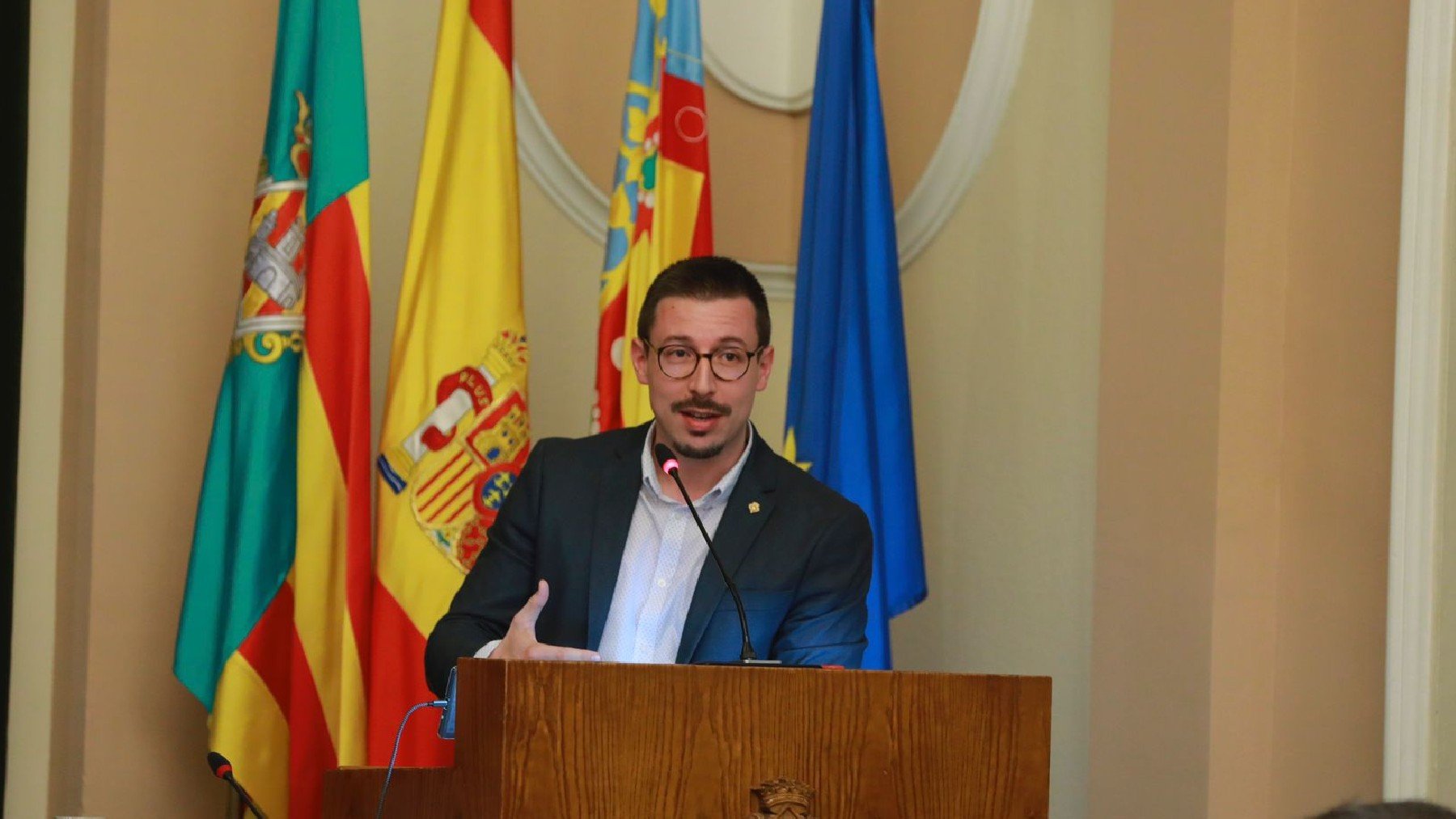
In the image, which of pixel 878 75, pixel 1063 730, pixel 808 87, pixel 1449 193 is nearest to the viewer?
pixel 1449 193

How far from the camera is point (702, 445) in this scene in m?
3.07

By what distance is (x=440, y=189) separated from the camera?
4.04 meters

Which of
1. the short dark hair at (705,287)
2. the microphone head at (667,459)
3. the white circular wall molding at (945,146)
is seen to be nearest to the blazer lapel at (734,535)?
the short dark hair at (705,287)

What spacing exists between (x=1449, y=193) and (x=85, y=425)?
3009 mm

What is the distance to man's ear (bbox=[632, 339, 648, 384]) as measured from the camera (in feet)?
10.4

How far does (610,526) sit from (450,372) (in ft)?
3.51

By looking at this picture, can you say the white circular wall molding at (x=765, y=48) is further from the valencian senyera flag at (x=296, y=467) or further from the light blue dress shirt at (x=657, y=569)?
the light blue dress shirt at (x=657, y=569)

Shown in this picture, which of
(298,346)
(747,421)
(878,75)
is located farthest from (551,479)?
(878,75)

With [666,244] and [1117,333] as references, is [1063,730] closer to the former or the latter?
[1117,333]

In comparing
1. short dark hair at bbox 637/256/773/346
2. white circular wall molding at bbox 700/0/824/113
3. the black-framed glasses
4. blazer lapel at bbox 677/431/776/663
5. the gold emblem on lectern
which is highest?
white circular wall molding at bbox 700/0/824/113

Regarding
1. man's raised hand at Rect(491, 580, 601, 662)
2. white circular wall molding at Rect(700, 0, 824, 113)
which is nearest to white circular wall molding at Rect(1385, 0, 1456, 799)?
man's raised hand at Rect(491, 580, 601, 662)

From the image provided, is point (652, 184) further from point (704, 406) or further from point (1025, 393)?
point (704, 406)

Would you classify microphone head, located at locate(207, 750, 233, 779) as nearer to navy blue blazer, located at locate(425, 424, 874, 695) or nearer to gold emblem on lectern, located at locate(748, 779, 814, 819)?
navy blue blazer, located at locate(425, 424, 874, 695)

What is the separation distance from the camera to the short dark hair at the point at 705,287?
10.3 ft
